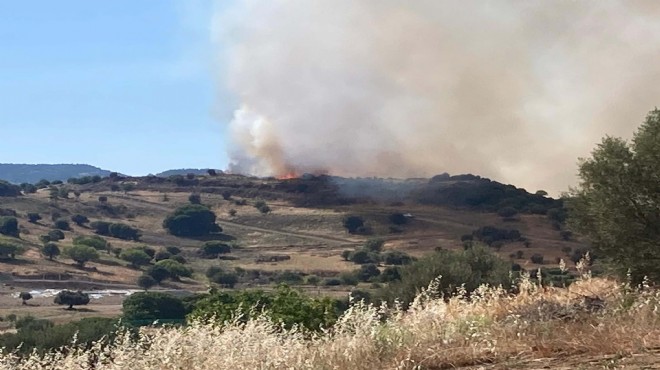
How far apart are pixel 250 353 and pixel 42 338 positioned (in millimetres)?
28441

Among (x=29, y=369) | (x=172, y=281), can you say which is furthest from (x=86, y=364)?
(x=172, y=281)

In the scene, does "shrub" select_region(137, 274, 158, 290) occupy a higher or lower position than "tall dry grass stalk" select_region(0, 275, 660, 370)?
lower

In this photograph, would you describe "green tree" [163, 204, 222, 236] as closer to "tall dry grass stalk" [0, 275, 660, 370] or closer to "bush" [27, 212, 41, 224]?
"bush" [27, 212, 41, 224]

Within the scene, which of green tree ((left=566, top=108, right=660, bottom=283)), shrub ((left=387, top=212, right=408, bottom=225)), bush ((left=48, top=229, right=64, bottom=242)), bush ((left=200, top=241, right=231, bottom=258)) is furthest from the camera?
shrub ((left=387, top=212, right=408, bottom=225))

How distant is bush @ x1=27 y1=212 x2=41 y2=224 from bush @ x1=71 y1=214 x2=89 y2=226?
6.42 m

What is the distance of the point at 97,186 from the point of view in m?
197

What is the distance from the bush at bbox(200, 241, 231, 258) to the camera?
436ft

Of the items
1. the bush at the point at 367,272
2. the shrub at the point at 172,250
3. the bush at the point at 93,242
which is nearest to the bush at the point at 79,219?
the bush at the point at 93,242

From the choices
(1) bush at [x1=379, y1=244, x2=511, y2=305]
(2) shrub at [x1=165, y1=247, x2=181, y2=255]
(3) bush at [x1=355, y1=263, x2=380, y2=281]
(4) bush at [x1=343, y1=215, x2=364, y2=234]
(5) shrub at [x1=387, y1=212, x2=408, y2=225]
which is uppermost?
(5) shrub at [x1=387, y1=212, x2=408, y2=225]

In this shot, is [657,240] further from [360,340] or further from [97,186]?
[97,186]

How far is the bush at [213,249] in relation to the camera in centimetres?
13288

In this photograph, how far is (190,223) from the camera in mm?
150000

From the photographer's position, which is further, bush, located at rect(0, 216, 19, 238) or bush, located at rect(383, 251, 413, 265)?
bush, located at rect(0, 216, 19, 238)

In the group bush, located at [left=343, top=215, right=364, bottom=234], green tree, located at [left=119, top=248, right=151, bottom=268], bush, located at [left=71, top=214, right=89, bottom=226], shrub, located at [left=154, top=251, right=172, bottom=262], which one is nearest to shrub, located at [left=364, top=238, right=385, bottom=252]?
bush, located at [left=343, top=215, right=364, bottom=234]
